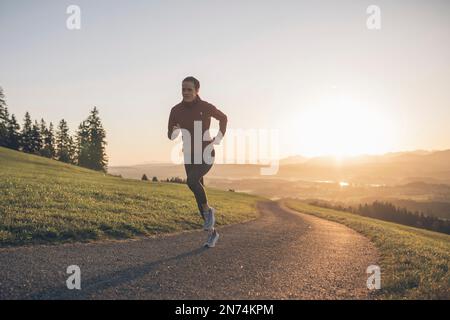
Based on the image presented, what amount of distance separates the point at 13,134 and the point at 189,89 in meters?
91.3

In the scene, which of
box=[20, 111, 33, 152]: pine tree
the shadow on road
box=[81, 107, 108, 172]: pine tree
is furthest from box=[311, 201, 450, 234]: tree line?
the shadow on road

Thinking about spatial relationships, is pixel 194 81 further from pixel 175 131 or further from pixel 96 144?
pixel 96 144

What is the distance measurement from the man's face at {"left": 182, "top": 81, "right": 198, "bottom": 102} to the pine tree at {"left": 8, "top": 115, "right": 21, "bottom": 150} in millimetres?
90297

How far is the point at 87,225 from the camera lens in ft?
34.2

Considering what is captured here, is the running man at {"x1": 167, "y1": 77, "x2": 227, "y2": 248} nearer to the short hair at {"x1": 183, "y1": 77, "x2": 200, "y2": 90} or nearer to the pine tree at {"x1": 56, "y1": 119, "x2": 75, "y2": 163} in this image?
the short hair at {"x1": 183, "y1": 77, "x2": 200, "y2": 90}

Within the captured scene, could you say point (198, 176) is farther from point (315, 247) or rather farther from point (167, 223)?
point (167, 223)

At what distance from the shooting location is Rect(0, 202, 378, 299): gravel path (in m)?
5.21

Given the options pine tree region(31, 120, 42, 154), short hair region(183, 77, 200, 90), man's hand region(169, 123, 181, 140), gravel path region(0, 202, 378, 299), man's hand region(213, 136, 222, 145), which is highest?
pine tree region(31, 120, 42, 154)

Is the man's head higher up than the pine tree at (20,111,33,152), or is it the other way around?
the pine tree at (20,111,33,152)

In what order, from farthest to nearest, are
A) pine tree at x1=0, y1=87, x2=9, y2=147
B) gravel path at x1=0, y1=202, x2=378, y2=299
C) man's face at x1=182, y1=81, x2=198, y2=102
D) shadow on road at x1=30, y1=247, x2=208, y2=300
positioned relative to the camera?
1. pine tree at x1=0, y1=87, x2=9, y2=147
2. man's face at x1=182, y1=81, x2=198, y2=102
3. gravel path at x1=0, y1=202, x2=378, y2=299
4. shadow on road at x1=30, y1=247, x2=208, y2=300

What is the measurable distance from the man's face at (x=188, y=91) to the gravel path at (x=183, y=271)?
136 inches

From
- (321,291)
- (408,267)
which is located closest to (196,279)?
(321,291)
